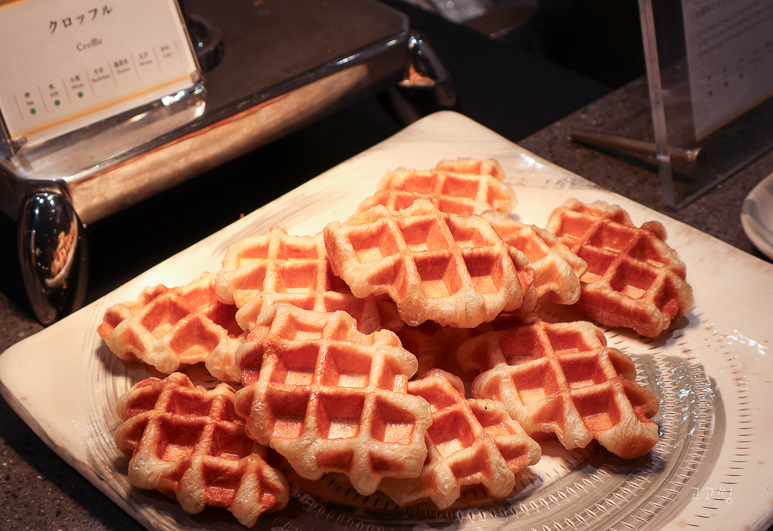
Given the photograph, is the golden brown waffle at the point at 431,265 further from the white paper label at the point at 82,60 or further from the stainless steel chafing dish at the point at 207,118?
the white paper label at the point at 82,60

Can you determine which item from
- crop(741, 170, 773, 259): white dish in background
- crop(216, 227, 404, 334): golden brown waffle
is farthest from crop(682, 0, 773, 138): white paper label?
crop(216, 227, 404, 334): golden brown waffle

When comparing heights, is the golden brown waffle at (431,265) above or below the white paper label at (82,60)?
below

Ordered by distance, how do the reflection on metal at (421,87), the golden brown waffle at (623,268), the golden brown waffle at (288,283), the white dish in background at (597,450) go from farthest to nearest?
the reflection on metal at (421,87)
the golden brown waffle at (623,268)
the golden brown waffle at (288,283)
the white dish in background at (597,450)

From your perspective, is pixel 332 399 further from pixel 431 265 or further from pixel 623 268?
pixel 623 268

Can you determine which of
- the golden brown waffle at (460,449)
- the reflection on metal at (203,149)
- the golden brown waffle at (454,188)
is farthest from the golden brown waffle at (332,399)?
the reflection on metal at (203,149)

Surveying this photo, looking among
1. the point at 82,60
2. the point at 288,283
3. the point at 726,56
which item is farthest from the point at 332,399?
the point at 726,56

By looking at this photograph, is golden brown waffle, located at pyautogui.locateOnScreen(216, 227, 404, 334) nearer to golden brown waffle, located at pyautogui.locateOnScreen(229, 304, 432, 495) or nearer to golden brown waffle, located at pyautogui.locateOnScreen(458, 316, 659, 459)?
golden brown waffle, located at pyautogui.locateOnScreen(229, 304, 432, 495)
